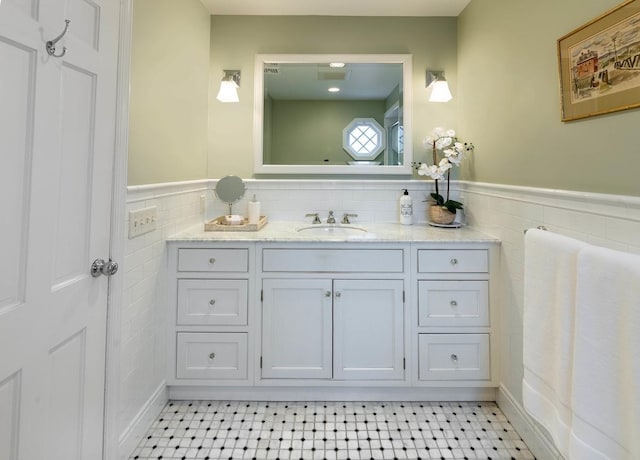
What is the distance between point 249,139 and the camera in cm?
252

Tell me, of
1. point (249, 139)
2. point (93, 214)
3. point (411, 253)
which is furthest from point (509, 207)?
point (93, 214)

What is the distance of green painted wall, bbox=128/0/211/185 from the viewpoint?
5.15ft

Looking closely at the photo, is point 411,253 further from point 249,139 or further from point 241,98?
point 241,98

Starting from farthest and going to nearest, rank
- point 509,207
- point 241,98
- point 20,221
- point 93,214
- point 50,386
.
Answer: point 241,98, point 509,207, point 93,214, point 50,386, point 20,221

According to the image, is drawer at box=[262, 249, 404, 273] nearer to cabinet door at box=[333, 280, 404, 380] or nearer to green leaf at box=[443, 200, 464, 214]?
cabinet door at box=[333, 280, 404, 380]

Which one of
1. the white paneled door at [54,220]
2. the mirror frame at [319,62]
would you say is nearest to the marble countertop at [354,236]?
the mirror frame at [319,62]

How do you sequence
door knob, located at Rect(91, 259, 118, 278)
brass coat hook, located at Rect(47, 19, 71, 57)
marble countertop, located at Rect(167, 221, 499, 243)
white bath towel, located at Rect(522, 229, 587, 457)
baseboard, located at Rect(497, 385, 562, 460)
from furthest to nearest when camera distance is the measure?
marble countertop, located at Rect(167, 221, 499, 243) < baseboard, located at Rect(497, 385, 562, 460) < door knob, located at Rect(91, 259, 118, 278) < white bath towel, located at Rect(522, 229, 587, 457) < brass coat hook, located at Rect(47, 19, 71, 57)

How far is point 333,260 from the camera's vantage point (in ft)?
6.30

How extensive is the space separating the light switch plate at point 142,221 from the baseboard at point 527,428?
2.00 meters

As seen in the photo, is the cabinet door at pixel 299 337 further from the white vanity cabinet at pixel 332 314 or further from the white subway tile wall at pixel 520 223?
the white subway tile wall at pixel 520 223

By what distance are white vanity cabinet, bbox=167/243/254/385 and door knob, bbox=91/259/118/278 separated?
0.56 meters

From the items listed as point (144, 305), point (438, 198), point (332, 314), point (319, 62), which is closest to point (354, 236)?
point (332, 314)

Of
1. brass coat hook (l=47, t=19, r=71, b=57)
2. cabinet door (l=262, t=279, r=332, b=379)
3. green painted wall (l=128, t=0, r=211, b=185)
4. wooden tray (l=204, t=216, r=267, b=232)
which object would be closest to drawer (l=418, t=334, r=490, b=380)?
cabinet door (l=262, t=279, r=332, b=379)

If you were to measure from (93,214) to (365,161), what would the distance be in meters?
1.77
